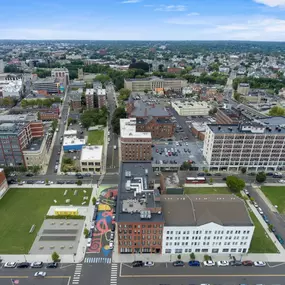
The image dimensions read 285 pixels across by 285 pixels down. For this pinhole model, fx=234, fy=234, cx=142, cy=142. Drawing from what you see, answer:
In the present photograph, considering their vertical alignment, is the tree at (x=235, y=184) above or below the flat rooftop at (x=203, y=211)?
below

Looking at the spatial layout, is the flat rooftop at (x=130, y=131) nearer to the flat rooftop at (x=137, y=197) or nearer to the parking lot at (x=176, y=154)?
the parking lot at (x=176, y=154)

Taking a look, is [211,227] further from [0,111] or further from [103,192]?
[0,111]

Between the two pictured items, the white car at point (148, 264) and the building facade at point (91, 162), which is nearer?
the white car at point (148, 264)

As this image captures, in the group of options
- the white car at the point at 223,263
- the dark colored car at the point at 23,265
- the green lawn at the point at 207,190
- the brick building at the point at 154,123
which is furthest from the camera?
the brick building at the point at 154,123

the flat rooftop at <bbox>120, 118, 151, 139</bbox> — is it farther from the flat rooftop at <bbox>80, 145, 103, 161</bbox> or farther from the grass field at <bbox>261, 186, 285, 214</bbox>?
the grass field at <bbox>261, 186, 285, 214</bbox>

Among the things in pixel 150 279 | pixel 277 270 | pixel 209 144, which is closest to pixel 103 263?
pixel 150 279

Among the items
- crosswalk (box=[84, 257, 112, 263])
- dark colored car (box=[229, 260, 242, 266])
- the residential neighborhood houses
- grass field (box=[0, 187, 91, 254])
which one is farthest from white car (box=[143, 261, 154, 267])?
grass field (box=[0, 187, 91, 254])

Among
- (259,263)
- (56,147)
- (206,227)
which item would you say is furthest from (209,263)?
(56,147)

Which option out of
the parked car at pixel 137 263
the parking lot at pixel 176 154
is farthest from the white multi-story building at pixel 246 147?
the parked car at pixel 137 263
